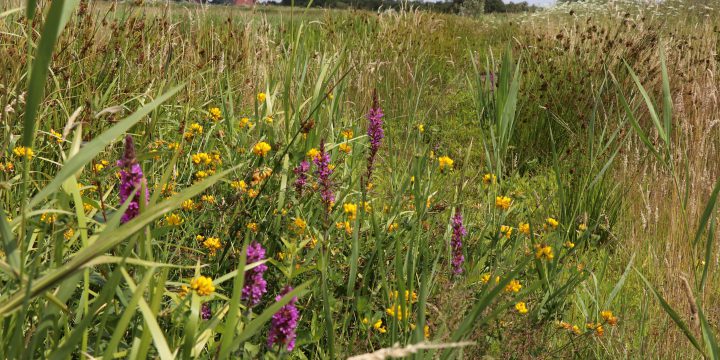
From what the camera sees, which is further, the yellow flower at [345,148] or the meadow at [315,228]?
the yellow flower at [345,148]

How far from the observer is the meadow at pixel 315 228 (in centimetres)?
101

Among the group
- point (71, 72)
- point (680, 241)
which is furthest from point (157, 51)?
point (680, 241)

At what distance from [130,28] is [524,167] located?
2.49 metres

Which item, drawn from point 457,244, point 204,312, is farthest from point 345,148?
point 204,312

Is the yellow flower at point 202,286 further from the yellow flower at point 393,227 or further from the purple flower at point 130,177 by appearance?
the yellow flower at point 393,227

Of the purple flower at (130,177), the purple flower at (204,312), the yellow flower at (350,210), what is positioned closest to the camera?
the purple flower at (130,177)

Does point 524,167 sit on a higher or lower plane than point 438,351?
lower

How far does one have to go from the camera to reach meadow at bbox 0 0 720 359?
3.31 feet

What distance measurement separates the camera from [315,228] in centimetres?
199

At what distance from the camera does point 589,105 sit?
4.05 m

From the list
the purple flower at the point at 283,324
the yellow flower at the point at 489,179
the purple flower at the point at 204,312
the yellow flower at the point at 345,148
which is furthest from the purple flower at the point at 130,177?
the yellow flower at the point at 489,179

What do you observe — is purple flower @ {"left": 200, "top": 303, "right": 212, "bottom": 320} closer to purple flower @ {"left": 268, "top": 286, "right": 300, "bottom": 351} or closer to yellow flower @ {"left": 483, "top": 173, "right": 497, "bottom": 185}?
purple flower @ {"left": 268, "top": 286, "right": 300, "bottom": 351}

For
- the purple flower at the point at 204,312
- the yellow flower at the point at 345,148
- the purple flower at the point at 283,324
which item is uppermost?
the yellow flower at the point at 345,148

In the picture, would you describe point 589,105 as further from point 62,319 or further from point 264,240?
point 62,319
